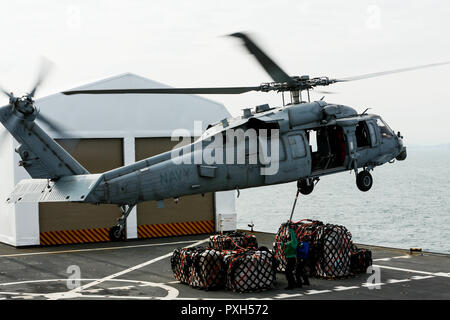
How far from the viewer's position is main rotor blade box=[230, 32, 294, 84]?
1543 centimetres

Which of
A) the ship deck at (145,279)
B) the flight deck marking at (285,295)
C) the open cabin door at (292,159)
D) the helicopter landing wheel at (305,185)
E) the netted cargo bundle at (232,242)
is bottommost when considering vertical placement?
the flight deck marking at (285,295)

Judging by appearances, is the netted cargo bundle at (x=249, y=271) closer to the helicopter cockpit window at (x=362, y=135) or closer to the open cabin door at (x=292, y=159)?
the open cabin door at (x=292, y=159)

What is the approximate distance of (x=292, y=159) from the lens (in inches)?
778

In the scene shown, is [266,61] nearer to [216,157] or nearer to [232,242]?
[216,157]

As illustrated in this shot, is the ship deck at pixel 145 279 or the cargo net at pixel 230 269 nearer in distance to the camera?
the ship deck at pixel 145 279

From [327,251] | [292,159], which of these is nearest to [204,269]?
[327,251]

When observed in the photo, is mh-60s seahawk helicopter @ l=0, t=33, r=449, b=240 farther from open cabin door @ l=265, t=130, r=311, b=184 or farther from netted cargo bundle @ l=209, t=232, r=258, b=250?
netted cargo bundle @ l=209, t=232, r=258, b=250

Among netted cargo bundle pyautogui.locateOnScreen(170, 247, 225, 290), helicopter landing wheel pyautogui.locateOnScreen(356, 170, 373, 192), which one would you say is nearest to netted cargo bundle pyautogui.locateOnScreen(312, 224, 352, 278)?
helicopter landing wheel pyautogui.locateOnScreen(356, 170, 373, 192)

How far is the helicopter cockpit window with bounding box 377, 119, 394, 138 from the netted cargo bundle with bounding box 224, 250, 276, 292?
6.71m

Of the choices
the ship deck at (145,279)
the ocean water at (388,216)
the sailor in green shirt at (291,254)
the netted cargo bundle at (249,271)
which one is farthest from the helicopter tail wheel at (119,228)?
the ocean water at (388,216)

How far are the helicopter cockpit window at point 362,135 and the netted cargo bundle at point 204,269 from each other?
263 inches

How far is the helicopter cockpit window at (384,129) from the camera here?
22359mm

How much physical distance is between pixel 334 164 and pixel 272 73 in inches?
185

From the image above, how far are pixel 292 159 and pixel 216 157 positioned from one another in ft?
9.00
